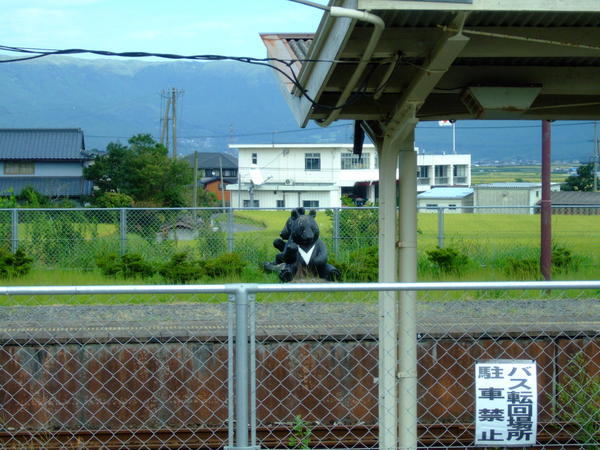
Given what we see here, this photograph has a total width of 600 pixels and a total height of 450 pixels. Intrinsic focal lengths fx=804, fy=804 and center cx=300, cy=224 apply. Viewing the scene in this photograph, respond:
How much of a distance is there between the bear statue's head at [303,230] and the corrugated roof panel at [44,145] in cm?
4078

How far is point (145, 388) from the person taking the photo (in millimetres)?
8305

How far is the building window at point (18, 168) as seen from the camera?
183 feet

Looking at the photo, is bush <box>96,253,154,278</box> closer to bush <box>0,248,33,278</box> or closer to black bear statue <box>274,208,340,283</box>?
bush <box>0,248,33,278</box>

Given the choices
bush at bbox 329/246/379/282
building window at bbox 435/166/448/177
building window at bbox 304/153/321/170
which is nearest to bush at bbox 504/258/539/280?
bush at bbox 329/246/379/282

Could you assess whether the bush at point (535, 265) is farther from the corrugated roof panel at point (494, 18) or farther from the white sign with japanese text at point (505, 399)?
the corrugated roof panel at point (494, 18)

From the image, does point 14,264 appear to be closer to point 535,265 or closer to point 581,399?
point 535,265

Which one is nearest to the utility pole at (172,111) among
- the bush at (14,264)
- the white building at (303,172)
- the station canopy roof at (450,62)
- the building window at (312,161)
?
the white building at (303,172)

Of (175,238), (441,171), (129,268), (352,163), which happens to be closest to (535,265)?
(175,238)

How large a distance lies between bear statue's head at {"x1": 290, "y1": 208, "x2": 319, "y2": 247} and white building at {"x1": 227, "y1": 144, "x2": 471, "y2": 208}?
40.8 m

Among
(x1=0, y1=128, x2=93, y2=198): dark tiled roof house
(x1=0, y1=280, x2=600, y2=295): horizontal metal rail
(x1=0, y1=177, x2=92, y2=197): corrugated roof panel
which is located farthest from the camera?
(x1=0, y1=128, x2=93, y2=198): dark tiled roof house

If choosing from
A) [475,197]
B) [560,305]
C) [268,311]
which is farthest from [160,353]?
[475,197]

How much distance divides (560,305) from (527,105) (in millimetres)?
6425

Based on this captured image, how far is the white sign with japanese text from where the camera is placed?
495 cm

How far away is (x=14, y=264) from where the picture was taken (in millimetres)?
15977
